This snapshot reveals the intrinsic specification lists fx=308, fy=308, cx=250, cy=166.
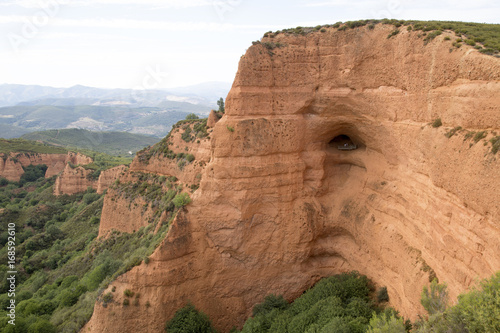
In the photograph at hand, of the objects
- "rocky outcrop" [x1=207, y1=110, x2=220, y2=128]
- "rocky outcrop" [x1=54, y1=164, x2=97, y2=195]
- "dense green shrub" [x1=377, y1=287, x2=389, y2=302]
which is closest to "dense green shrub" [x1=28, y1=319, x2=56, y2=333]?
"rocky outcrop" [x1=207, y1=110, x2=220, y2=128]

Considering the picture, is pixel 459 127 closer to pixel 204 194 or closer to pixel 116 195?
pixel 204 194

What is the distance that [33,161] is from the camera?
7181 cm

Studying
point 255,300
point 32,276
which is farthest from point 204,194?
Result: point 32,276

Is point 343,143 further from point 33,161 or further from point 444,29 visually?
point 33,161

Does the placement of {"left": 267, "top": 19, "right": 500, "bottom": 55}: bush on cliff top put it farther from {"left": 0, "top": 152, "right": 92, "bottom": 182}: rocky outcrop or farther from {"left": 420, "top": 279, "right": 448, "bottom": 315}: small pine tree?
{"left": 0, "top": 152, "right": 92, "bottom": 182}: rocky outcrop

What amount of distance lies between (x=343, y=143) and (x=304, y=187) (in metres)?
4.17

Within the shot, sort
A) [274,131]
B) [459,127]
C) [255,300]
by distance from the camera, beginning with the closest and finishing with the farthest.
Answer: [459,127]
[274,131]
[255,300]

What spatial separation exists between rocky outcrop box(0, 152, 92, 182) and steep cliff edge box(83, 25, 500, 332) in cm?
5557

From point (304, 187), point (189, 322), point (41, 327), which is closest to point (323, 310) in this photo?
point (304, 187)

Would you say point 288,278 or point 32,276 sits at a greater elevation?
point 288,278

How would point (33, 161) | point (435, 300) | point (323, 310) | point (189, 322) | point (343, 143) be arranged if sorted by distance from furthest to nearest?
1. point (33, 161)
2. point (343, 143)
3. point (189, 322)
4. point (323, 310)
5. point (435, 300)

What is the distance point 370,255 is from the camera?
17.9 m

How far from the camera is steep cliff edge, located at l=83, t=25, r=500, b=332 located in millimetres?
15078

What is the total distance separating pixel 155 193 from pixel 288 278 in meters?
16.2
